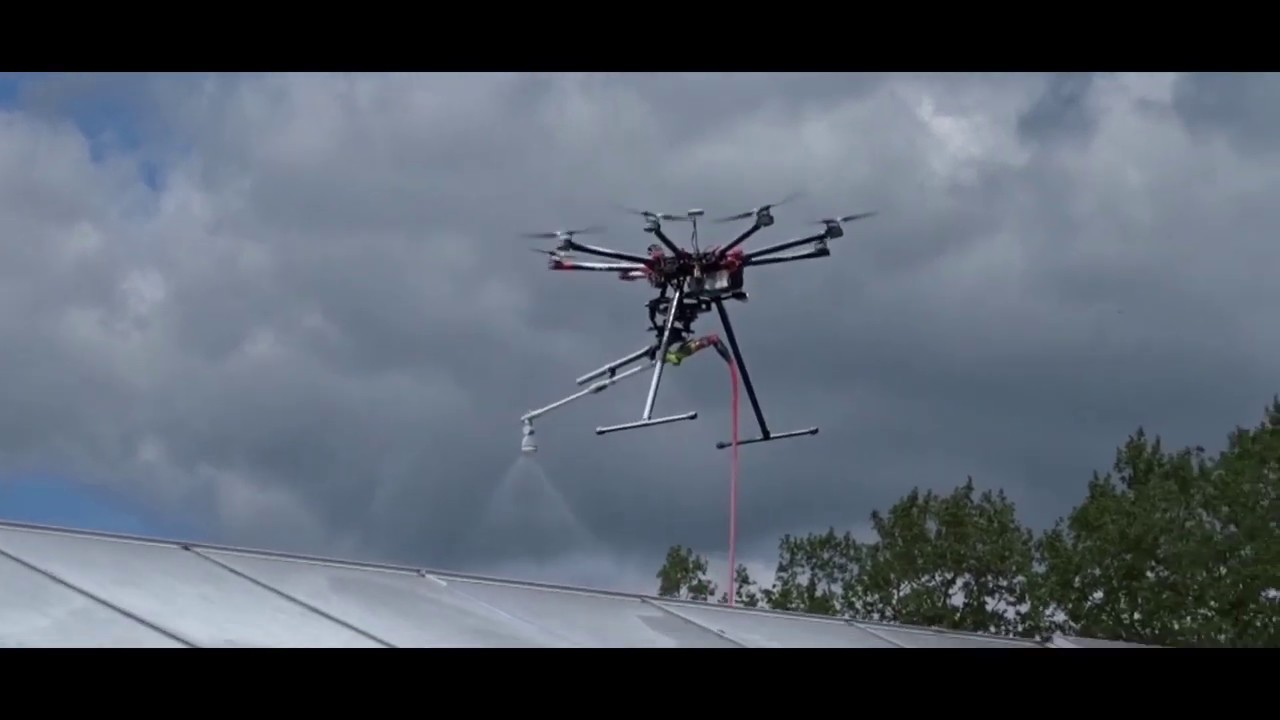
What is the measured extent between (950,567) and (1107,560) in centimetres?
717

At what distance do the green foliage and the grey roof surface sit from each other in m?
35.3

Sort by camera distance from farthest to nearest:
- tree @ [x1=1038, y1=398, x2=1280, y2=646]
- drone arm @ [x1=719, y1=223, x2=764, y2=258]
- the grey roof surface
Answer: tree @ [x1=1038, y1=398, x2=1280, y2=646] < drone arm @ [x1=719, y1=223, x2=764, y2=258] < the grey roof surface

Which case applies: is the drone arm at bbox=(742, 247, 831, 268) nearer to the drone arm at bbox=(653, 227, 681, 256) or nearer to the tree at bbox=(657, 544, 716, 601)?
the drone arm at bbox=(653, 227, 681, 256)

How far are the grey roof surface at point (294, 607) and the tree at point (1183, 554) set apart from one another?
112 ft

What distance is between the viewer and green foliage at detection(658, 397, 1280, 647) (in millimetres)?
51688

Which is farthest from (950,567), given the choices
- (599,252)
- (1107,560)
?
(599,252)

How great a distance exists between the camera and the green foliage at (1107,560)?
51688 mm

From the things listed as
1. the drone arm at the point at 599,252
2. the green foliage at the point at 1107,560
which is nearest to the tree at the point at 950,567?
the green foliage at the point at 1107,560

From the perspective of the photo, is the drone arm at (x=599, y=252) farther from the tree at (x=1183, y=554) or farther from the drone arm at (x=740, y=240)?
the tree at (x=1183, y=554)

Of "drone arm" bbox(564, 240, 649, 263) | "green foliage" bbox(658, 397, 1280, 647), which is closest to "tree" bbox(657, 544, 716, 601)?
"green foliage" bbox(658, 397, 1280, 647)

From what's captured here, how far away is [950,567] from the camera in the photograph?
62312 mm
